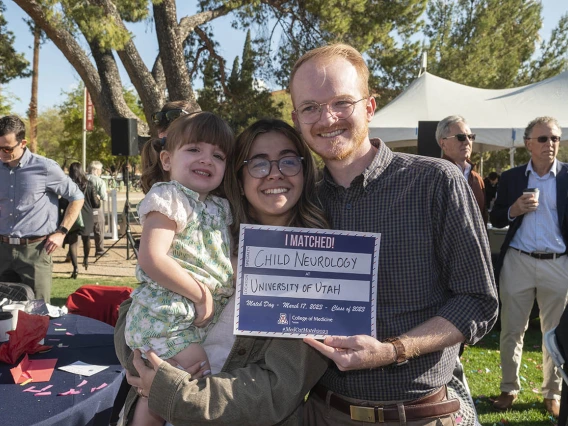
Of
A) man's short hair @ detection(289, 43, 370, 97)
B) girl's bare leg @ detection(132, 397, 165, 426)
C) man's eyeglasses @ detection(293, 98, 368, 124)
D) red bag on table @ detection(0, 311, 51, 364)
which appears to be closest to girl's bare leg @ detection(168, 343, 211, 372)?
girl's bare leg @ detection(132, 397, 165, 426)

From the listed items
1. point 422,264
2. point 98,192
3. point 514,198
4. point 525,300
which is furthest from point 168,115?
point 98,192

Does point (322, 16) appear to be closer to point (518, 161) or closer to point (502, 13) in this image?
point (502, 13)

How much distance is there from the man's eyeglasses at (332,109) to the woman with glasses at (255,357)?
0.42 feet

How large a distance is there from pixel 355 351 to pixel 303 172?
0.70 meters

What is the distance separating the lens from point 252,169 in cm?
192

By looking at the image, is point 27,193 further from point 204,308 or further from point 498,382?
point 498,382

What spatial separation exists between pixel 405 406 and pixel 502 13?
91.3 feet

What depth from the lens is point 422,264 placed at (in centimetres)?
175

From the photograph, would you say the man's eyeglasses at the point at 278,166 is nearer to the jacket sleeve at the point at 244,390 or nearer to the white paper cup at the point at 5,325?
the jacket sleeve at the point at 244,390

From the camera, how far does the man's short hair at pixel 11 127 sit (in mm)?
5320

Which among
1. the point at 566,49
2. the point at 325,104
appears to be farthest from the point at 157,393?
the point at 566,49

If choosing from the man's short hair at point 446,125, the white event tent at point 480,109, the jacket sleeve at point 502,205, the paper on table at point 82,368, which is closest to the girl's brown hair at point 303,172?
the paper on table at point 82,368

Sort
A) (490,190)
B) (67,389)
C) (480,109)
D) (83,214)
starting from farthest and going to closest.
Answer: (490,190) → (480,109) → (83,214) → (67,389)

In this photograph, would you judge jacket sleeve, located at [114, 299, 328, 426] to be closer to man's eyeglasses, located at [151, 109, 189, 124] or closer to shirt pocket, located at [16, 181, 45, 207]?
man's eyeglasses, located at [151, 109, 189, 124]
